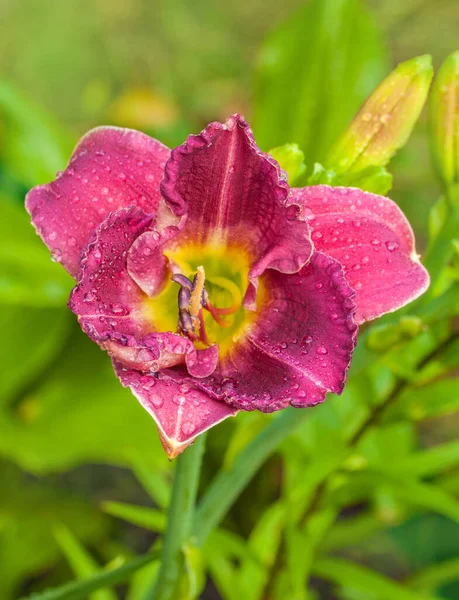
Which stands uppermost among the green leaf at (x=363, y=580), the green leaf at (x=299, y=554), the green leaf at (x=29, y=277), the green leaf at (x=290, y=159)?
the green leaf at (x=290, y=159)

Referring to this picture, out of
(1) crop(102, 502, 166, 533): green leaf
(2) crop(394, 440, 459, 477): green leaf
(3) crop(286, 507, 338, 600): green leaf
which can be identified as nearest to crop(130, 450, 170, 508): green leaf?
(1) crop(102, 502, 166, 533): green leaf

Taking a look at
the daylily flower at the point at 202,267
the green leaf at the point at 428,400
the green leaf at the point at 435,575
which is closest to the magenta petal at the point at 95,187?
the daylily flower at the point at 202,267

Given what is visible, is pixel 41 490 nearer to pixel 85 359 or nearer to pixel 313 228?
pixel 85 359

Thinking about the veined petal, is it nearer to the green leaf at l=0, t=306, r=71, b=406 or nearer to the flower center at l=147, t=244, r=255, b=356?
the flower center at l=147, t=244, r=255, b=356

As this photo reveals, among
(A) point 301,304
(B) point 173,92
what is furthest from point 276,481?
(B) point 173,92

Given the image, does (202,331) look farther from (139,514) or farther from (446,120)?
(139,514)

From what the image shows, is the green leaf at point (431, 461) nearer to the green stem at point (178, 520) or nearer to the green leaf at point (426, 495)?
the green leaf at point (426, 495)
